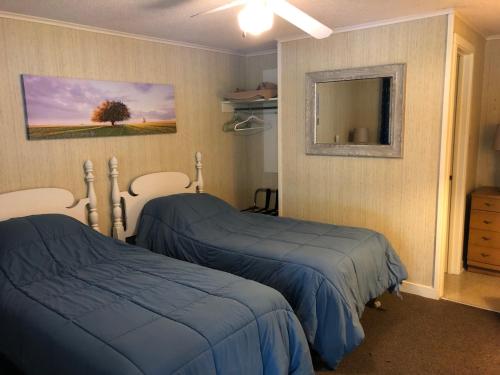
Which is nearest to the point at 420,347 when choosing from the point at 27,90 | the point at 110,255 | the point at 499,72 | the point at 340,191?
the point at 340,191

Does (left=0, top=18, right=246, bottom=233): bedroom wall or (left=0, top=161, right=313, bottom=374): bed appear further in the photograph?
(left=0, top=18, right=246, bottom=233): bedroom wall

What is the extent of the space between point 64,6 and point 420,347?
3.24 meters

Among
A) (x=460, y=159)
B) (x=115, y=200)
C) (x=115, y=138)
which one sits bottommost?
(x=115, y=200)

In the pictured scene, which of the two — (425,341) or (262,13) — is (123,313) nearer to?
(262,13)

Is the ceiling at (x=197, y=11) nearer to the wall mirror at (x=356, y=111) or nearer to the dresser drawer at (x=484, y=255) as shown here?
the wall mirror at (x=356, y=111)

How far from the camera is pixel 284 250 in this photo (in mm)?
2795

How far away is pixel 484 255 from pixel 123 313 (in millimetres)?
3453

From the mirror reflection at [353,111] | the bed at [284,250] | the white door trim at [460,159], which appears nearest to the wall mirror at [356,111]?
the mirror reflection at [353,111]

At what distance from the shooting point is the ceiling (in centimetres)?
265

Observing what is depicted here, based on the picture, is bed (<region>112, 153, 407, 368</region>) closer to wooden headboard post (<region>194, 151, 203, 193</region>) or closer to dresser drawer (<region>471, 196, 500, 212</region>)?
wooden headboard post (<region>194, 151, 203, 193</region>)

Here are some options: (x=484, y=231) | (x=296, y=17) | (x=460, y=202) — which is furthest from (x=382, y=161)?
(x=296, y=17)

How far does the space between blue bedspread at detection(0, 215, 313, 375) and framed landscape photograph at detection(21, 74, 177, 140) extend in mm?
758

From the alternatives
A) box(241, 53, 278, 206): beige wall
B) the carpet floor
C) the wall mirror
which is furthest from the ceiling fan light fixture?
box(241, 53, 278, 206): beige wall

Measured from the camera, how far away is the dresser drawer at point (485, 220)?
377cm
